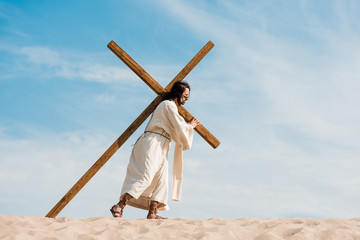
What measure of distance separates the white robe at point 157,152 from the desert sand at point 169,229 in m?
0.96

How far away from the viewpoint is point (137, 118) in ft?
23.0

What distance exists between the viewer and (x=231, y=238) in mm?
4828

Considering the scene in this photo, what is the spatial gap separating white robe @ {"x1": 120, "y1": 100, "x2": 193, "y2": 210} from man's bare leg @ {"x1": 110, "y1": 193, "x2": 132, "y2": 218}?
0.12 metres

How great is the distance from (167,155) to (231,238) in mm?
2299

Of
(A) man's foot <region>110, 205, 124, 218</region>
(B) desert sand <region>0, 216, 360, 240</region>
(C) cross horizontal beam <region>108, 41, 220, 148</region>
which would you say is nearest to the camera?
(B) desert sand <region>0, 216, 360, 240</region>

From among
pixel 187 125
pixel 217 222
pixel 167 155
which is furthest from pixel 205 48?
pixel 217 222

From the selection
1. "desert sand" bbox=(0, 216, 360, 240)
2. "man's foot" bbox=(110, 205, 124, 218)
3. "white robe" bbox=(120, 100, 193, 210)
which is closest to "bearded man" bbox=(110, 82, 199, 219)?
"white robe" bbox=(120, 100, 193, 210)

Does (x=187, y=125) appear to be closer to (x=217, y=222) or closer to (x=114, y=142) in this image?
(x=114, y=142)

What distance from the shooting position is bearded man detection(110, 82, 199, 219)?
21.3ft

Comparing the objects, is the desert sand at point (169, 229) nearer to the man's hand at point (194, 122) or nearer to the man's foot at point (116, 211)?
the man's foot at point (116, 211)

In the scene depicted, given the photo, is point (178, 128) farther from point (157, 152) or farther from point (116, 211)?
point (116, 211)

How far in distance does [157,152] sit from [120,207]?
1.00 m

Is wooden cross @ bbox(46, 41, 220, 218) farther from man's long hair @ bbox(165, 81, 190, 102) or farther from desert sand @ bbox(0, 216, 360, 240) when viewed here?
desert sand @ bbox(0, 216, 360, 240)

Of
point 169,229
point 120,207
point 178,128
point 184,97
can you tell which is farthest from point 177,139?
point 169,229
